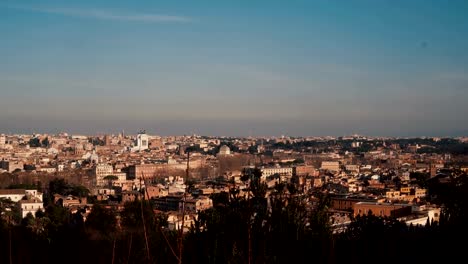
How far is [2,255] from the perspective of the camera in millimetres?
3965

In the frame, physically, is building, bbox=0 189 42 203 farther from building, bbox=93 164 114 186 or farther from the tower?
the tower

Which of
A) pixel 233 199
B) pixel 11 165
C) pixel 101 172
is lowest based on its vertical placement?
pixel 101 172

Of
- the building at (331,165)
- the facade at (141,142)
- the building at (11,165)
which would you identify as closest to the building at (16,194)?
the building at (11,165)

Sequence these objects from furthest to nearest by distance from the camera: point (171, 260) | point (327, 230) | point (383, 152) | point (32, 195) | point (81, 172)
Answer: point (383, 152) → point (81, 172) → point (32, 195) → point (327, 230) → point (171, 260)

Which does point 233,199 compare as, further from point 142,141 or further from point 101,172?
point 142,141

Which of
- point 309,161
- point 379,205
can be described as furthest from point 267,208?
point 309,161

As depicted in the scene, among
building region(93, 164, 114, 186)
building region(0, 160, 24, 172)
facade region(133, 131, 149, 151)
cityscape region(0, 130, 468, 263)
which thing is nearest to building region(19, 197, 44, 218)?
cityscape region(0, 130, 468, 263)

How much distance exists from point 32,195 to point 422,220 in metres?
16.7

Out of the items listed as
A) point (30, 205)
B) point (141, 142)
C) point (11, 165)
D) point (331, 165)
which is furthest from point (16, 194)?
point (141, 142)

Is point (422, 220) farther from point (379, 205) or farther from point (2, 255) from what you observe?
point (2, 255)

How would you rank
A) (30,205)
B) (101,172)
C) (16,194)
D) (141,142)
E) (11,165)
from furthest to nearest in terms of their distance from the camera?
(141,142) → (11,165) → (101,172) → (16,194) → (30,205)

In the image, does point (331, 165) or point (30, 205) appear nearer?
point (30, 205)

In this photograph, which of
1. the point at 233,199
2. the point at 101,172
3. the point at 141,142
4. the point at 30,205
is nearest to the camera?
the point at 233,199

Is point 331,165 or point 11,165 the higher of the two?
point 331,165
